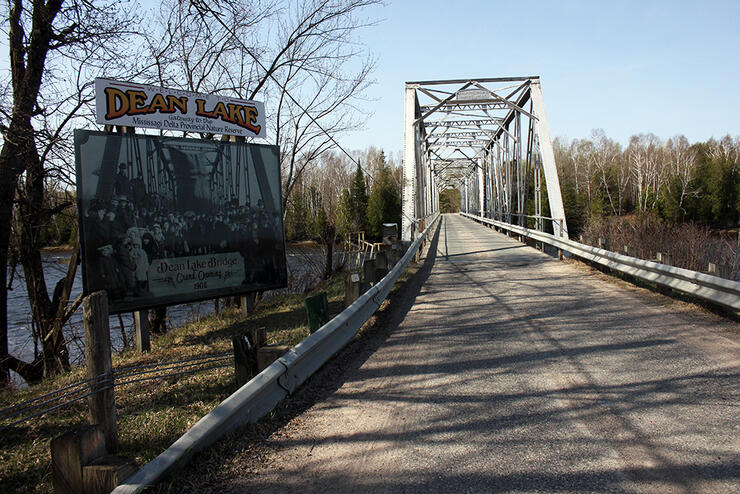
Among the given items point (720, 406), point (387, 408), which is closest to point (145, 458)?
point (387, 408)

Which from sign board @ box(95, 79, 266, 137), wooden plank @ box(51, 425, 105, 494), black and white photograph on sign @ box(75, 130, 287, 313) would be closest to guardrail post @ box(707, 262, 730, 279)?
black and white photograph on sign @ box(75, 130, 287, 313)

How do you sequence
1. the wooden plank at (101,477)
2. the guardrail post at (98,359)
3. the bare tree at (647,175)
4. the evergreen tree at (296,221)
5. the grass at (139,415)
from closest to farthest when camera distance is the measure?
the wooden plank at (101,477)
the guardrail post at (98,359)
the grass at (139,415)
the evergreen tree at (296,221)
the bare tree at (647,175)

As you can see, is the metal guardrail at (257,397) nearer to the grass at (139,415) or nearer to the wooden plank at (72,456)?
the wooden plank at (72,456)

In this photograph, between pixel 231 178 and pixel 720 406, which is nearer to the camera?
pixel 720 406

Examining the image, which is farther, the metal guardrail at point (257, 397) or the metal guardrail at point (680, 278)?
the metal guardrail at point (680, 278)

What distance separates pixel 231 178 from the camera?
24.2ft

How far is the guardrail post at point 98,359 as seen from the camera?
2887 millimetres

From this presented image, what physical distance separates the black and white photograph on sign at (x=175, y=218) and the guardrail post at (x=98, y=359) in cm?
352

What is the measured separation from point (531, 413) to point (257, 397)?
6.20 feet

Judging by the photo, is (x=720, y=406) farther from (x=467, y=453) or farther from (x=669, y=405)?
(x=467, y=453)

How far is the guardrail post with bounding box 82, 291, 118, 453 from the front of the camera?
9.47 feet

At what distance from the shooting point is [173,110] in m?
6.77

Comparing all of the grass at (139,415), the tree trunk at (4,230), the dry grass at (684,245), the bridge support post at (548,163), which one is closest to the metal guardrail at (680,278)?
the dry grass at (684,245)

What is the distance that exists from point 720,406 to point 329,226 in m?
18.4
